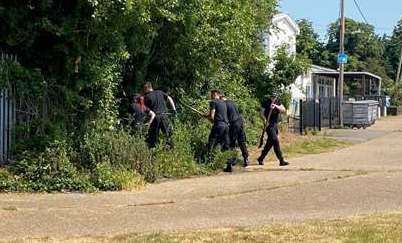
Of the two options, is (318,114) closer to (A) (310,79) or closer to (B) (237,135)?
(B) (237,135)

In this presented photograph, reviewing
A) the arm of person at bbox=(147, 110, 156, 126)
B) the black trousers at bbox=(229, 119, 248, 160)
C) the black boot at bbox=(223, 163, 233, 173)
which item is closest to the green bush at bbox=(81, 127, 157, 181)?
the arm of person at bbox=(147, 110, 156, 126)

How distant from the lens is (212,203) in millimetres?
11328

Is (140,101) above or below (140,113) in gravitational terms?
above

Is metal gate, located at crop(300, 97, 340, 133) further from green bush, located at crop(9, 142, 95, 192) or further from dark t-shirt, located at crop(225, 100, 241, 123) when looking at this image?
green bush, located at crop(9, 142, 95, 192)

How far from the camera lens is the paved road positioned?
9414 mm

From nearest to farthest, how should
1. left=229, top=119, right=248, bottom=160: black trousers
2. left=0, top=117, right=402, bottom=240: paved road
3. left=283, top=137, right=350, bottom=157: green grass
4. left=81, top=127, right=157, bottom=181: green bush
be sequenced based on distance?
left=0, top=117, right=402, bottom=240: paved road
left=81, top=127, right=157, bottom=181: green bush
left=229, top=119, right=248, bottom=160: black trousers
left=283, top=137, right=350, bottom=157: green grass

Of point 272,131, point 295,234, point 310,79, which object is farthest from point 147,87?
point 310,79

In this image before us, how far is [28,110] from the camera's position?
1283 centimetres

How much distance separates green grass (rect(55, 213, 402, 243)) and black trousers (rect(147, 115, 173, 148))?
245 inches

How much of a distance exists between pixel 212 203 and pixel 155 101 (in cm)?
432

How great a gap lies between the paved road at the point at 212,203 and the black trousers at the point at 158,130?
4.40ft

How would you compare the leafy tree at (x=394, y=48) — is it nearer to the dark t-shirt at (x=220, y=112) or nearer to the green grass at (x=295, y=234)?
the dark t-shirt at (x=220, y=112)

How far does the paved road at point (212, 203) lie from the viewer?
9.41 metres

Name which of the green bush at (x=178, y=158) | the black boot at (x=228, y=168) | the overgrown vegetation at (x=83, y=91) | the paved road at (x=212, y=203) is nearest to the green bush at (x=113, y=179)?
the overgrown vegetation at (x=83, y=91)
